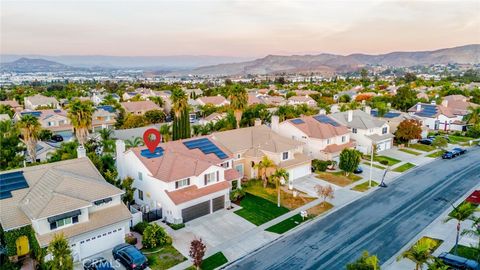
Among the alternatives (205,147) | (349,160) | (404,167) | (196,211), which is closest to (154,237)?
(196,211)

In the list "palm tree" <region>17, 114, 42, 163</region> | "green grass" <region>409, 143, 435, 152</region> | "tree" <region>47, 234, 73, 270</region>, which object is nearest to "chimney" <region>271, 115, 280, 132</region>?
"green grass" <region>409, 143, 435, 152</region>

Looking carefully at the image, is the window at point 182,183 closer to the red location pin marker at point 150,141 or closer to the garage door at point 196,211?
the garage door at point 196,211

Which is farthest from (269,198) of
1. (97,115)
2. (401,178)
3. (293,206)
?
(97,115)

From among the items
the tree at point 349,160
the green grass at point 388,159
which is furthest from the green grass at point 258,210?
the green grass at point 388,159

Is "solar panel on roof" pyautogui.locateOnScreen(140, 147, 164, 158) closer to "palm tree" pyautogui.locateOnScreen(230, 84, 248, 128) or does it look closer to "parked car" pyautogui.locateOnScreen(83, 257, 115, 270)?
"parked car" pyautogui.locateOnScreen(83, 257, 115, 270)

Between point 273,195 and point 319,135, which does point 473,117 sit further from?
point 273,195
